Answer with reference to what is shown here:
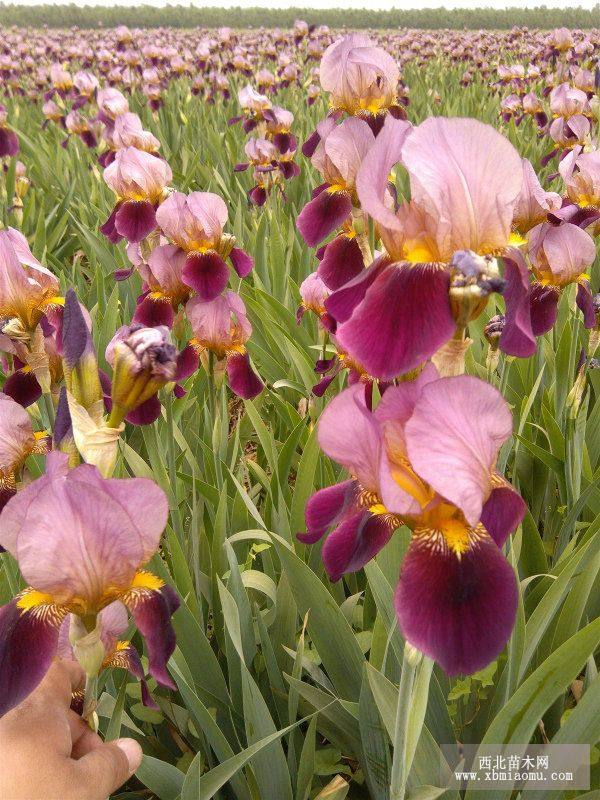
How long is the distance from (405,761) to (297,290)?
265cm

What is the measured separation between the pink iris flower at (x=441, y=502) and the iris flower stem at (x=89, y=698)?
16.6 inches

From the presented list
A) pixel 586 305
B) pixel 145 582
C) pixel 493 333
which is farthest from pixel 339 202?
pixel 145 582

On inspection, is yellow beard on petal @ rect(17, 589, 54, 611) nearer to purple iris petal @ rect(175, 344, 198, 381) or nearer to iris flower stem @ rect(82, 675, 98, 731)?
iris flower stem @ rect(82, 675, 98, 731)

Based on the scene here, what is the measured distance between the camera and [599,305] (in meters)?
2.19

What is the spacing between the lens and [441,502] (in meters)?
0.84

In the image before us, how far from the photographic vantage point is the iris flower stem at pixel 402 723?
36.9 inches

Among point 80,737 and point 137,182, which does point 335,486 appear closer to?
point 80,737

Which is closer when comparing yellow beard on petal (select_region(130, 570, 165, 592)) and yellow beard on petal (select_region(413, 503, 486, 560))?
yellow beard on petal (select_region(413, 503, 486, 560))

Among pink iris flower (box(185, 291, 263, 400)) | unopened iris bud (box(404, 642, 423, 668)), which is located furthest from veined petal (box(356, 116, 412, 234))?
pink iris flower (box(185, 291, 263, 400))

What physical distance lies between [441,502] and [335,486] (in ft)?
0.86

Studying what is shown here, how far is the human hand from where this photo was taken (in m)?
0.88

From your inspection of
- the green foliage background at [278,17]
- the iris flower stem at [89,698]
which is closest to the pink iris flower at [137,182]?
the iris flower stem at [89,698]

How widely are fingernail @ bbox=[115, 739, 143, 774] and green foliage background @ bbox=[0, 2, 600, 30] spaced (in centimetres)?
3954

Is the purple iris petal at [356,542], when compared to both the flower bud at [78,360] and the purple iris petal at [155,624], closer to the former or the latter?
the purple iris petal at [155,624]
